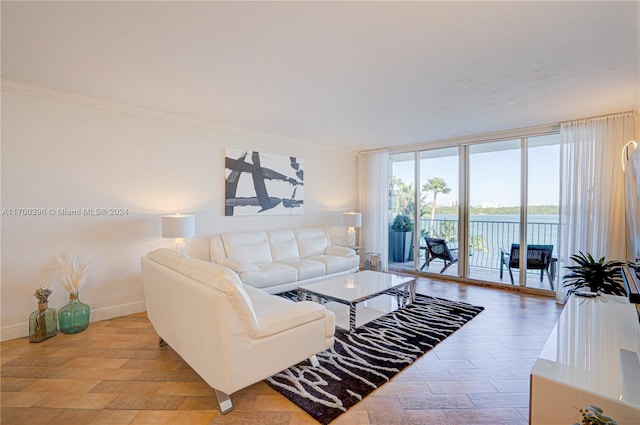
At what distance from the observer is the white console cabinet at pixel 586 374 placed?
1208 mm

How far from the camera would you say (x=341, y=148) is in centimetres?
595

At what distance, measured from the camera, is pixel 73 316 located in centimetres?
298

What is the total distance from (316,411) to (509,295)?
3690 millimetres

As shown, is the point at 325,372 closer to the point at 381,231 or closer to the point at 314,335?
the point at 314,335

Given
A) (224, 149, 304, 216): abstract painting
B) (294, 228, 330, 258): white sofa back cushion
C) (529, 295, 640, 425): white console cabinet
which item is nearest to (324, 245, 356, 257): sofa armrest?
(294, 228, 330, 258): white sofa back cushion

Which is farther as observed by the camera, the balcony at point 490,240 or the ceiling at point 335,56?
the balcony at point 490,240

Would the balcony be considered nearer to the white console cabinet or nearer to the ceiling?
the ceiling

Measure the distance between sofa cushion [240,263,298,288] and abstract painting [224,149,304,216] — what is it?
101cm

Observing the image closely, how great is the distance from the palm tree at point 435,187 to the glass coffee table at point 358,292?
209 centimetres

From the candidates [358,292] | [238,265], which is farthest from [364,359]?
[238,265]

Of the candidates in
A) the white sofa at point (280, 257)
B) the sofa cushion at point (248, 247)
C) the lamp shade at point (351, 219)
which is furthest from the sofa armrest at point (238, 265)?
the lamp shade at point (351, 219)

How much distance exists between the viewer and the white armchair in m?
1.71

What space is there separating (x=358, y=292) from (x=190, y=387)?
68.1 inches

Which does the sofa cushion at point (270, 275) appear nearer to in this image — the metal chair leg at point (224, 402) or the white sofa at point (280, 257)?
the white sofa at point (280, 257)
